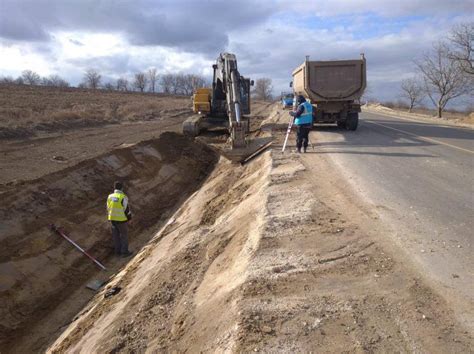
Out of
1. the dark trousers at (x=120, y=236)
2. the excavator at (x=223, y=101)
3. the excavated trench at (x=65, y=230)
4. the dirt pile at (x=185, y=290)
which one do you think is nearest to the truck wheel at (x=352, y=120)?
the excavator at (x=223, y=101)

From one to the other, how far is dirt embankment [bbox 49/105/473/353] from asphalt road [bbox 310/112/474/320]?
404 mm

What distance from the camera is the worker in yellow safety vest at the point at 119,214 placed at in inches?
424

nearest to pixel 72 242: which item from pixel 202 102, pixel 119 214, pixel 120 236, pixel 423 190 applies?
pixel 120 236

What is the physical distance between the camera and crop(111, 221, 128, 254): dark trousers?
36.3 ft

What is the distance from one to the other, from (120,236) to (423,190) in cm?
715

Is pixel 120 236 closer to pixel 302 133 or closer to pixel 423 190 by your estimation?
pixel 302 133

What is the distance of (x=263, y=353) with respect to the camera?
4.13 m

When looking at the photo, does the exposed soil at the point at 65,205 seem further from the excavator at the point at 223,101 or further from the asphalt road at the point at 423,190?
the asphalt road at the point at 423,190

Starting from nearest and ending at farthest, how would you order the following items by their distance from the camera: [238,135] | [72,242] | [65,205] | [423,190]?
[423,190] → [72,242] → [65,205] → [238,135]

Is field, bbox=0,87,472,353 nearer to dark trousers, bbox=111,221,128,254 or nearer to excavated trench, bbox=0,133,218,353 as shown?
excavated trench, bbox=0,133,218,353

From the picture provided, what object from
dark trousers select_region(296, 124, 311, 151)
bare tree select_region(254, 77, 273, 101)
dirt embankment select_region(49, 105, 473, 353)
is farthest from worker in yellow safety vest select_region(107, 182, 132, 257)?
bare tree select_region(254, 77, 273, 101)

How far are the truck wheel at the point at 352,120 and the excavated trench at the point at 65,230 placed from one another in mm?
6106

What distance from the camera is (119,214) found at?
1083cm

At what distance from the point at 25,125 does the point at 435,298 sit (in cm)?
2089
